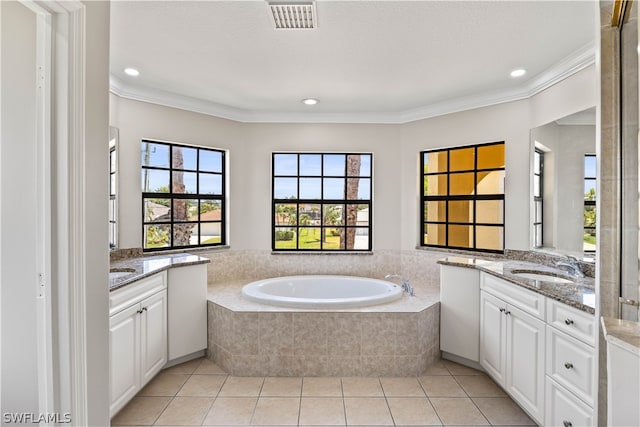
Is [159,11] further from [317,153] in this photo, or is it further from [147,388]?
[147,388]

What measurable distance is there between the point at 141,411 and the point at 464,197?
11.3 feet

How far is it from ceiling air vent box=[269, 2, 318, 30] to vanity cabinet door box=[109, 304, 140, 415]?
2.09 m

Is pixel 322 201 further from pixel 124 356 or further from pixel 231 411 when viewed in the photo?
pixel 124 356

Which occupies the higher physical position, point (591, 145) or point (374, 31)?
point (374, 31)

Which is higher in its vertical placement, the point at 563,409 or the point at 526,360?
the point at 526,360

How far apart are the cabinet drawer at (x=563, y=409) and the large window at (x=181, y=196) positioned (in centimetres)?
323

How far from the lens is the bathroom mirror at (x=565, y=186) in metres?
2.39

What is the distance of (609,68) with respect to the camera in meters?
1.52

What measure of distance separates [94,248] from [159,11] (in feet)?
5.41

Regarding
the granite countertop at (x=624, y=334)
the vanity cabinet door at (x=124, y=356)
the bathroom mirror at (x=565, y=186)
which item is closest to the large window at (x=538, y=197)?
the bathroom mirror at (x=565, y=186)

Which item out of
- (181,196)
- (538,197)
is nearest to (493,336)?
(538,197)

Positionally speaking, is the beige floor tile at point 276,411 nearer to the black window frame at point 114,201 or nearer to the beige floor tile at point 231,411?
the beige floor tile at point 231,411

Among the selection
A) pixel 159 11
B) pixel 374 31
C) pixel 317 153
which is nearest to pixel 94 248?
pixel 159 11

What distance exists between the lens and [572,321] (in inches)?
68.7
